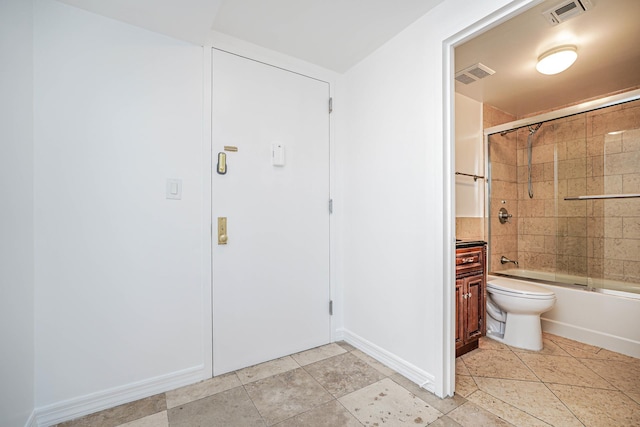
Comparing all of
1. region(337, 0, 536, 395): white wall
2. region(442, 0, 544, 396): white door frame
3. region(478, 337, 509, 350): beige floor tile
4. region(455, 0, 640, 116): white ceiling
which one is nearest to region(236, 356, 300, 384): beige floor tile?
region(337, 0, 536, 395): white wall

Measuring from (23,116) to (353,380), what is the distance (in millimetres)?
2245

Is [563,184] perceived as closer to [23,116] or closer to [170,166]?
[170,166]

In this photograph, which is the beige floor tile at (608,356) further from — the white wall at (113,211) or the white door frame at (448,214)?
the white wall at (113,211)

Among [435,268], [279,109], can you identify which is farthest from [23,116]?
[435,268]

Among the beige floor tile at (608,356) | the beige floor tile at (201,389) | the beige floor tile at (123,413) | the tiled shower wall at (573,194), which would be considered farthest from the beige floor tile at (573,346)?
the beige floor tile at (123,413)

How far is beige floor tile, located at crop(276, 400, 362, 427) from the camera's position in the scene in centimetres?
144

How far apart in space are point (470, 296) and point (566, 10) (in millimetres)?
1902

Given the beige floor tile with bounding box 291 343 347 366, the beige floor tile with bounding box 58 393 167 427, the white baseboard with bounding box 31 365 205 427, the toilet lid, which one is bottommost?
the beige floor tile with bounding box 291 343 347 366

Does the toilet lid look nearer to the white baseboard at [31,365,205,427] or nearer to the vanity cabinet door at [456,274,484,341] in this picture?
the vanity cabinet door at [456,274,484,341]

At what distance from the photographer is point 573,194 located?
9.34 feet

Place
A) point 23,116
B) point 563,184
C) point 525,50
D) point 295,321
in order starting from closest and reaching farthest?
point 23,116 → point 525,50 → point 295,321 → point 563,184

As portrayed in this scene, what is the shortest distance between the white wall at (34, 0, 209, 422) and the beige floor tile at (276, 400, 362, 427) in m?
0.74

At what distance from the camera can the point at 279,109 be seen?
84.7 inches

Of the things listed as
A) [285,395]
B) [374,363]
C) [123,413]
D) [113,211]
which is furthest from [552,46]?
[123,413]
